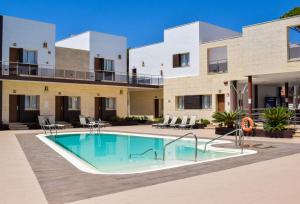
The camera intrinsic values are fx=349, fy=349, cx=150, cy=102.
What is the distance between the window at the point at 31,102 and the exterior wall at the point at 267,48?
14.3 meters

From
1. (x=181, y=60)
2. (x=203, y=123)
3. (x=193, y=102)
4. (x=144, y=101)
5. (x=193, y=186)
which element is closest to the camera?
(x=193, y=186)

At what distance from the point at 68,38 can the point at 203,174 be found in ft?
84.8

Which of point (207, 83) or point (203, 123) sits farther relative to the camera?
point (207, 83)

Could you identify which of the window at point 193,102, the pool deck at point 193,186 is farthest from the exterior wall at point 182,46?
the pool deck at point 193,186

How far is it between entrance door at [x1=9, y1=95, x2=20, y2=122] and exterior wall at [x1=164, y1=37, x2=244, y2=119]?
36.8ft

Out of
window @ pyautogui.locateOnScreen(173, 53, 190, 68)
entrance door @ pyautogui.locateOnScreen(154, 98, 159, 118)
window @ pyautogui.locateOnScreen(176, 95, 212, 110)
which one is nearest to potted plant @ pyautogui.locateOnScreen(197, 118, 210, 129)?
window @ pyautogui.locateOnScreen(176, 95, 212, 110)

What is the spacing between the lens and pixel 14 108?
23547 mm

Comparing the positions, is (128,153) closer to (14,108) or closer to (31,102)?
(14,108)

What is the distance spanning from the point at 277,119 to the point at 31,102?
16500 millimetres

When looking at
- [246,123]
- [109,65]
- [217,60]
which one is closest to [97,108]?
[109,65]

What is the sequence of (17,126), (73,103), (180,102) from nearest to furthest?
1. (17,126)
2. (73,103)
3. (180,102)

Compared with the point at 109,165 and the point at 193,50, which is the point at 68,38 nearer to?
the point at 193,50

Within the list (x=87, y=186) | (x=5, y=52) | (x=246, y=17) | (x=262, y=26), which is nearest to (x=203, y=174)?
(x=87, y=186)

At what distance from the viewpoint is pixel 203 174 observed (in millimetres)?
7168
